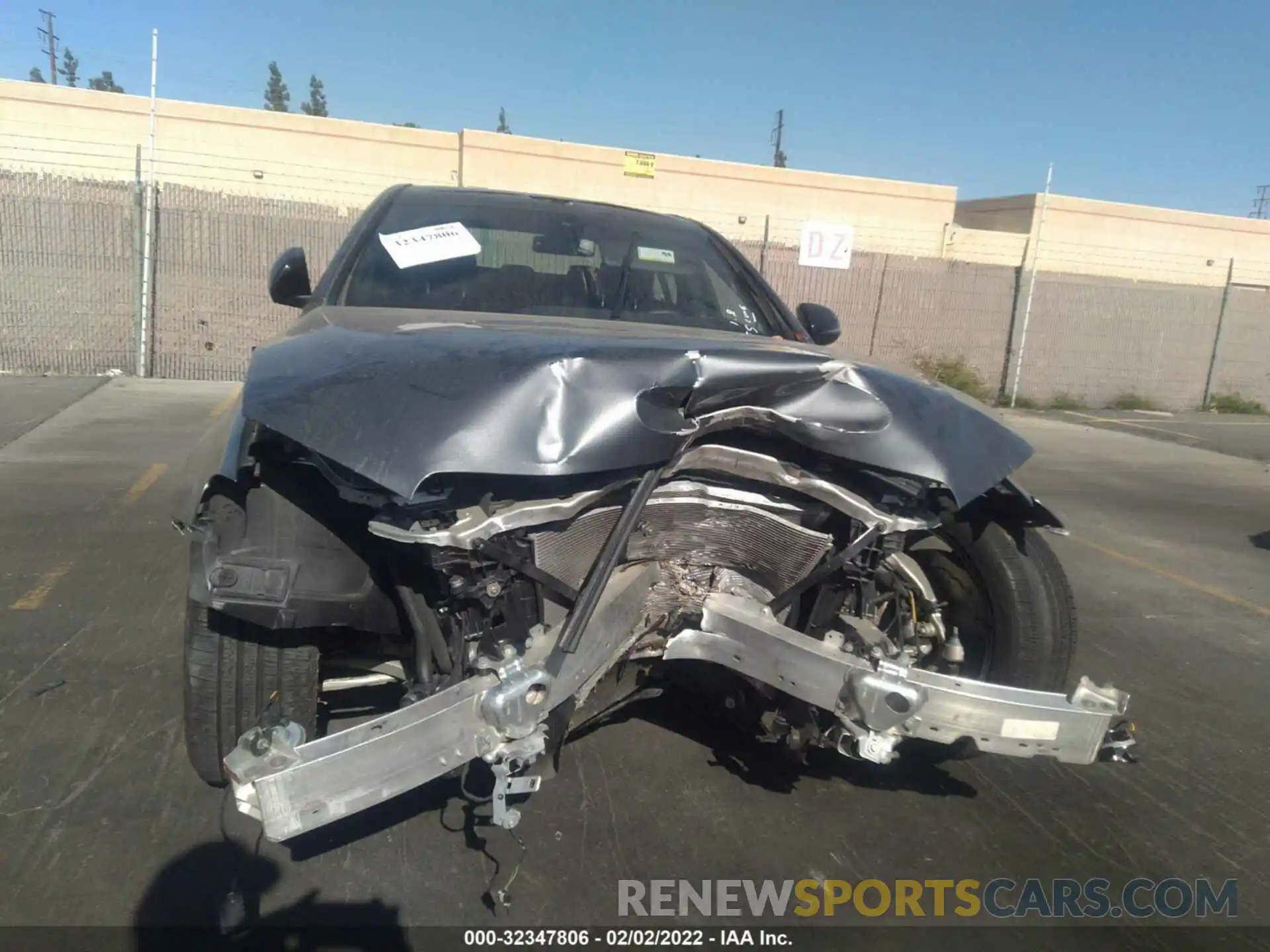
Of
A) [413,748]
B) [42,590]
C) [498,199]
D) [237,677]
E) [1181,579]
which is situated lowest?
[42,590]

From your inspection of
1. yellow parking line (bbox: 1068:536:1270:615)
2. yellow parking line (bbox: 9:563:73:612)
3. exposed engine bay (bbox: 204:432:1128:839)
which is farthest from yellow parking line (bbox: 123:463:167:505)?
yellow parking line (bbox: 1068:536:1270:615)

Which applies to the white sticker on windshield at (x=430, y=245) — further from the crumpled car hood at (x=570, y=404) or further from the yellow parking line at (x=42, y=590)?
the yellow parking line at (x=42, y=590)

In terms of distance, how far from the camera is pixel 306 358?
2.06 m

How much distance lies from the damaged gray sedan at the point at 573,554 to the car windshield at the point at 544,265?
0.47m

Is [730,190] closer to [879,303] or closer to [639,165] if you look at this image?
[639,165]

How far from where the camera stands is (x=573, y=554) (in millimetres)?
2236

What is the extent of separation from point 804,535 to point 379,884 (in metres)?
1.46

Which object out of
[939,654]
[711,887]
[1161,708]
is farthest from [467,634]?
[1161,708]

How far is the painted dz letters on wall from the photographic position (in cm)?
1427

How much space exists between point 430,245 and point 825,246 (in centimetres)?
1189

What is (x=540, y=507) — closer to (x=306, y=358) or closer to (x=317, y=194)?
(x=306, y=358)

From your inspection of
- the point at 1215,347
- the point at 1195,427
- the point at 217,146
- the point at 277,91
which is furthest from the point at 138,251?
Result: the point at 277,91

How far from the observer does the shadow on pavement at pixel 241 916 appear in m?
2.20

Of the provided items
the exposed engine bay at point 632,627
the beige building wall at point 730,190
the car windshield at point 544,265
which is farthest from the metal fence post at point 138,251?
the exposed engine bay at point 632,627
